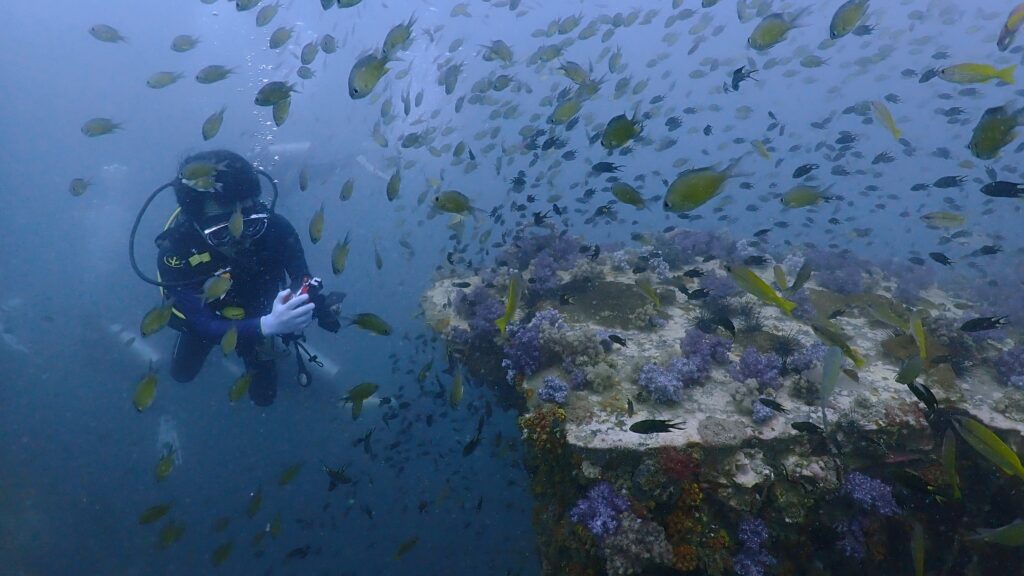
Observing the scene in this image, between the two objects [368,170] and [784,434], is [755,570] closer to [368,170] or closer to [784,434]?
[784,434]

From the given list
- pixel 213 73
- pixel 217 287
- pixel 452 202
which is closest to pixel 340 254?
pixel 217 287

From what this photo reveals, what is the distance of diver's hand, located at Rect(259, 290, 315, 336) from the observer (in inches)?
212

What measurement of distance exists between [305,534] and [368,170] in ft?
104

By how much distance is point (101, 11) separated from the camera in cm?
11438

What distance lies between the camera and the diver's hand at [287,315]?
17.6 ft

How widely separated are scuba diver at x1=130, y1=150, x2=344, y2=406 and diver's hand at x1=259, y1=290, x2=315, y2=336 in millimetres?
11

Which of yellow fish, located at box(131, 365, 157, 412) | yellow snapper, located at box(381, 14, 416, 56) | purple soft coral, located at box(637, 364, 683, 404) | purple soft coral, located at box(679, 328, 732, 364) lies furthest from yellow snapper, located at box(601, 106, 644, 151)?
yellow fish, located at box(131, 365, 157, 412)

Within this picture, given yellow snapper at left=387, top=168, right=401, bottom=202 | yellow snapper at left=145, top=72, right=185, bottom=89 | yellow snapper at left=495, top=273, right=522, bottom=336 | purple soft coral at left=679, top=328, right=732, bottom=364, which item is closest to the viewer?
yellow snapper at left=495, top=273, right=522, bottom=336

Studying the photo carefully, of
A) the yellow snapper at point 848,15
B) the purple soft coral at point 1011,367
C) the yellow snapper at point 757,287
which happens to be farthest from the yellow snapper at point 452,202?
the purple soft coral at point 1011,367

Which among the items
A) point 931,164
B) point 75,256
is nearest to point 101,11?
point 75,256

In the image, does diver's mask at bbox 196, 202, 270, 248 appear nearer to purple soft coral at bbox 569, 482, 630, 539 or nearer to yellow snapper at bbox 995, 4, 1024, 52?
purple soft coral at bbox 569, 482, 630, 539

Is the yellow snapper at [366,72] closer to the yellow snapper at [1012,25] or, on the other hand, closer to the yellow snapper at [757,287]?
the yellow snapper at [757,287]

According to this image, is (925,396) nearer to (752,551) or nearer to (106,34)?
(752,551)

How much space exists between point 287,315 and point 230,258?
81.2 inches
